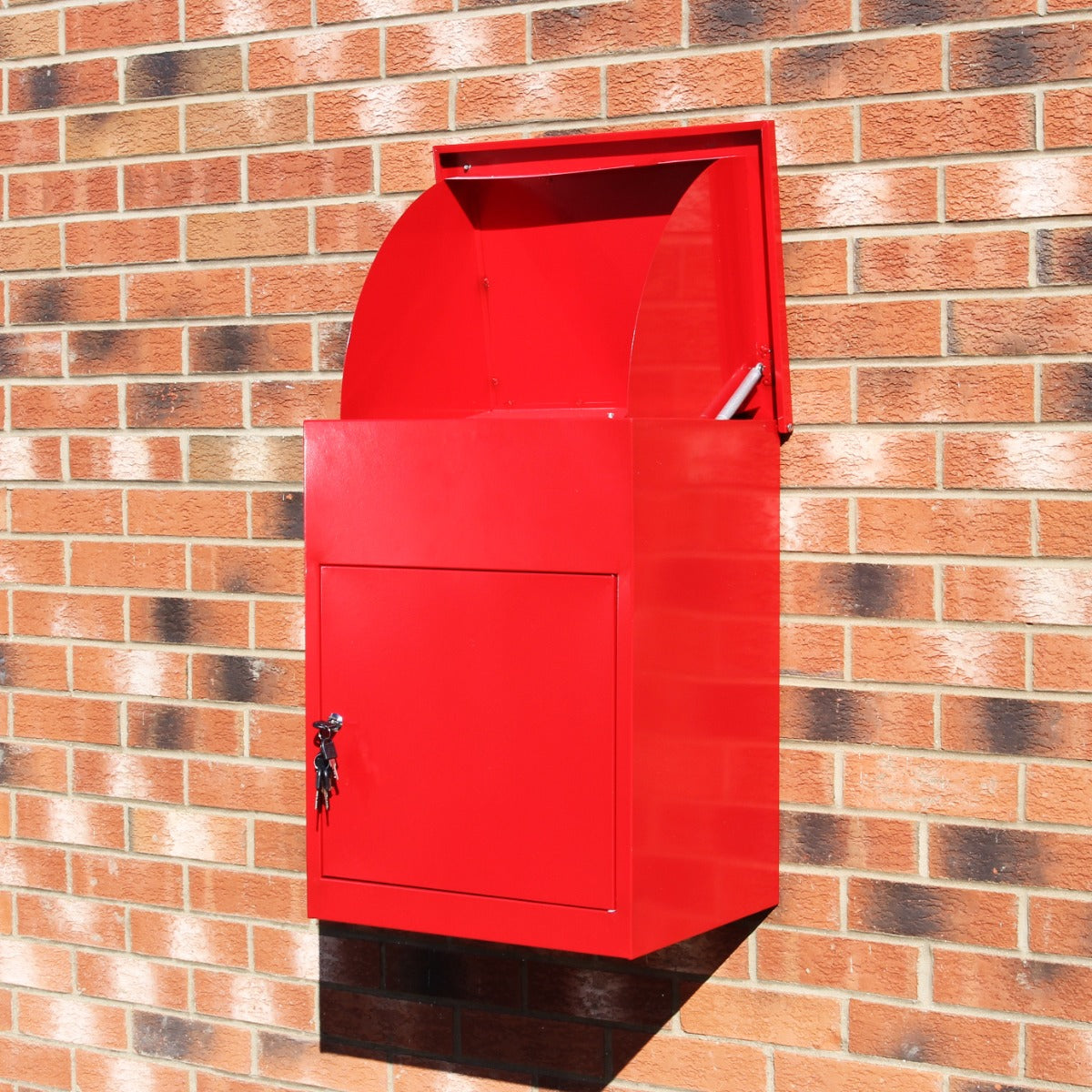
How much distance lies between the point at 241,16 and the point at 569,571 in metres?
1.52

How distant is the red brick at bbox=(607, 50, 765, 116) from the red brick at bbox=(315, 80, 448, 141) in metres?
0.36

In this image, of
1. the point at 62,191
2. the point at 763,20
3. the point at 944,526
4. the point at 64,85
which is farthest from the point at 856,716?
the point at 64,85

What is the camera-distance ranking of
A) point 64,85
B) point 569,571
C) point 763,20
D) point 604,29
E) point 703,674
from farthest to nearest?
1. point 64,85
2. point 604,29
3. point 763,20
4. point 703,674
5. point 569,571

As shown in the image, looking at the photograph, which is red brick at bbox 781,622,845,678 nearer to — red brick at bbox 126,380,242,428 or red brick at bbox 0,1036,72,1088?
red brick at bbox 126,380,242,428

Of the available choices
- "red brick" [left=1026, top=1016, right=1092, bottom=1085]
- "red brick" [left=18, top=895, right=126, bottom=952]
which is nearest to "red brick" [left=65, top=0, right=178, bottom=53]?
"red brick" [left=18, top=895, right=126, bottom=952]

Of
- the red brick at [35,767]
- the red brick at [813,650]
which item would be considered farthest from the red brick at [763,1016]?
the red brick at [35,767]

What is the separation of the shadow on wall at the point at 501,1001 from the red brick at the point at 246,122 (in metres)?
1.65

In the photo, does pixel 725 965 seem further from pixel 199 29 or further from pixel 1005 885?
pixel 199 29

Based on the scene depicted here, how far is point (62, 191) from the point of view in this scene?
3.10m

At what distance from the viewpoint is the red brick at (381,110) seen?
2787 millimetres

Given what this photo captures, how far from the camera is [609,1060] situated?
2730mm

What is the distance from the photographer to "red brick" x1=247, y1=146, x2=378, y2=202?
2.85 meters

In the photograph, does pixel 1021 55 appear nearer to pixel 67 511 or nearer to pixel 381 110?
pixel 381 110

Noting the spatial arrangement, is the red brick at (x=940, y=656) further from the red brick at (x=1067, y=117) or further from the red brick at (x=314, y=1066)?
the red brick at (x=314, y=1066)
